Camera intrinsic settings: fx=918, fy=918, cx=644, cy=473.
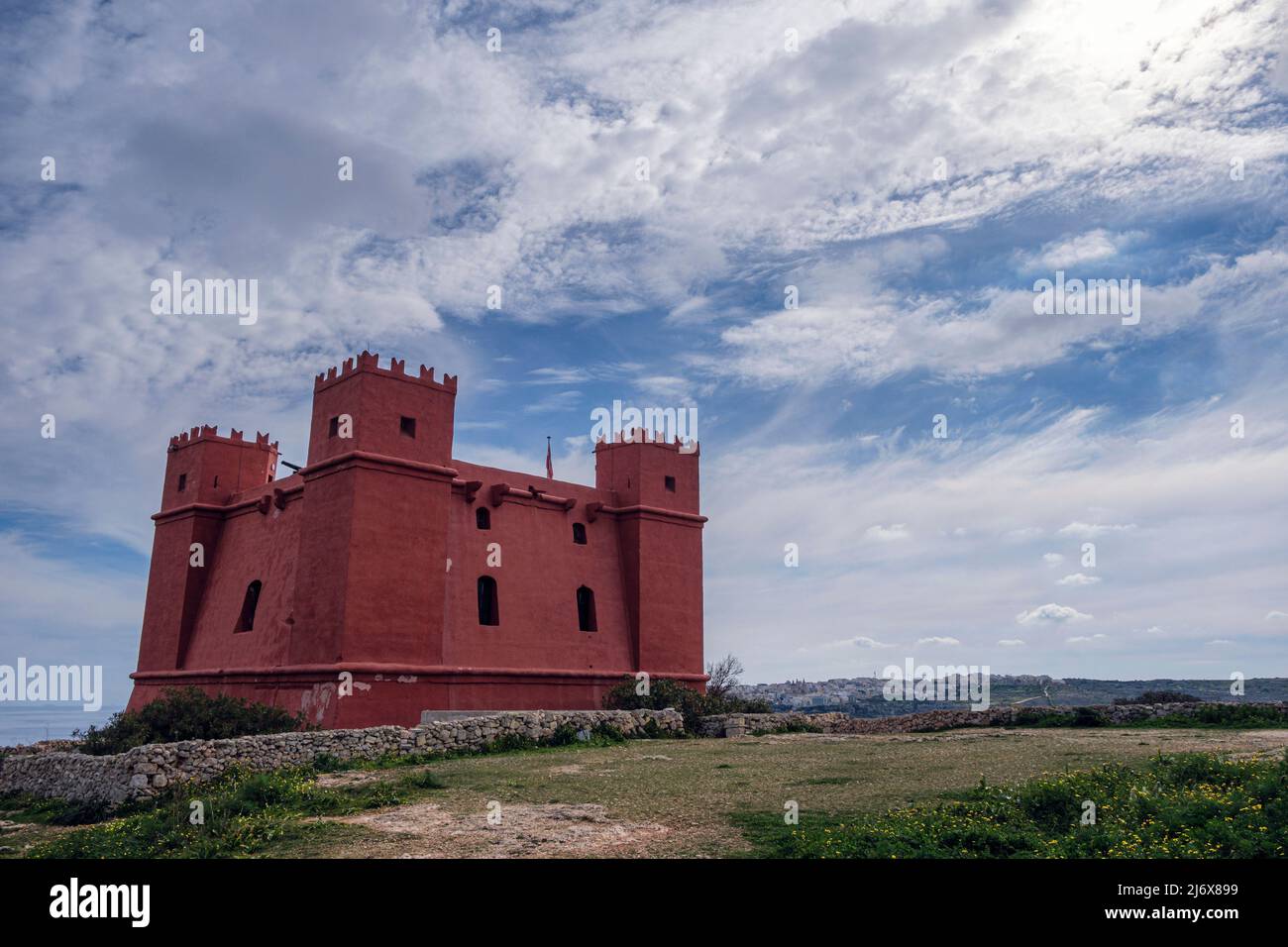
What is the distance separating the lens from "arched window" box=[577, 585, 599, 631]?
94.7ft

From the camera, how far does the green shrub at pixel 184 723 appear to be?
1795 cm

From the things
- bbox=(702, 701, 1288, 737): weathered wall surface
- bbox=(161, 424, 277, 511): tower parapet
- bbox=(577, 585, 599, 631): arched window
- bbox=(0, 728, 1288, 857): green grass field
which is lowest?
bbox=(702, 701, 1288, 737): weathered wall surface

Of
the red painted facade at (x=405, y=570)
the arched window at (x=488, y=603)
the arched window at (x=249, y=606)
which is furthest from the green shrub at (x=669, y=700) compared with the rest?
the arched window at (x=249, y=606)

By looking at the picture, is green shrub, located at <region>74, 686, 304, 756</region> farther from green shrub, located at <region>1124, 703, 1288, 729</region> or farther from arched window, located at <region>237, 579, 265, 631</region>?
green shrub, located at <region>1124, 703, 1288, 729</region>

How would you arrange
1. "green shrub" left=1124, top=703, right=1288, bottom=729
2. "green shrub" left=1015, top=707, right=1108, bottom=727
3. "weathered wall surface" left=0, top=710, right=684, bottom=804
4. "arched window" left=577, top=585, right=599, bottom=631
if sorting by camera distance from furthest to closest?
"arched window" left=577, top=585, right=599, bottom=631 < "green shrub" left=1015, top=707, right=1108, bottom=727 < "green shrub" left=1124, top=703, right=1288, bottom=729 < "weathered wall surface" left=0, top=710, right=684, bottom=804

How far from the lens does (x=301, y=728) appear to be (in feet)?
67.7

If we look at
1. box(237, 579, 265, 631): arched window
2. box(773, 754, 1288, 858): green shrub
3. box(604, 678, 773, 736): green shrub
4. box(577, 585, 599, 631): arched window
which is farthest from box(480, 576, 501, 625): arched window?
box(773, 754, 1288, 858): green shrub

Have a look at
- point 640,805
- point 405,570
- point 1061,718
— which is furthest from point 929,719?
point 640,805

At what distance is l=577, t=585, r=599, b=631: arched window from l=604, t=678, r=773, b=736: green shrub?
2016mm

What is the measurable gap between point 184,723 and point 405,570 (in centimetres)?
694

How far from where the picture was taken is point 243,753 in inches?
637
